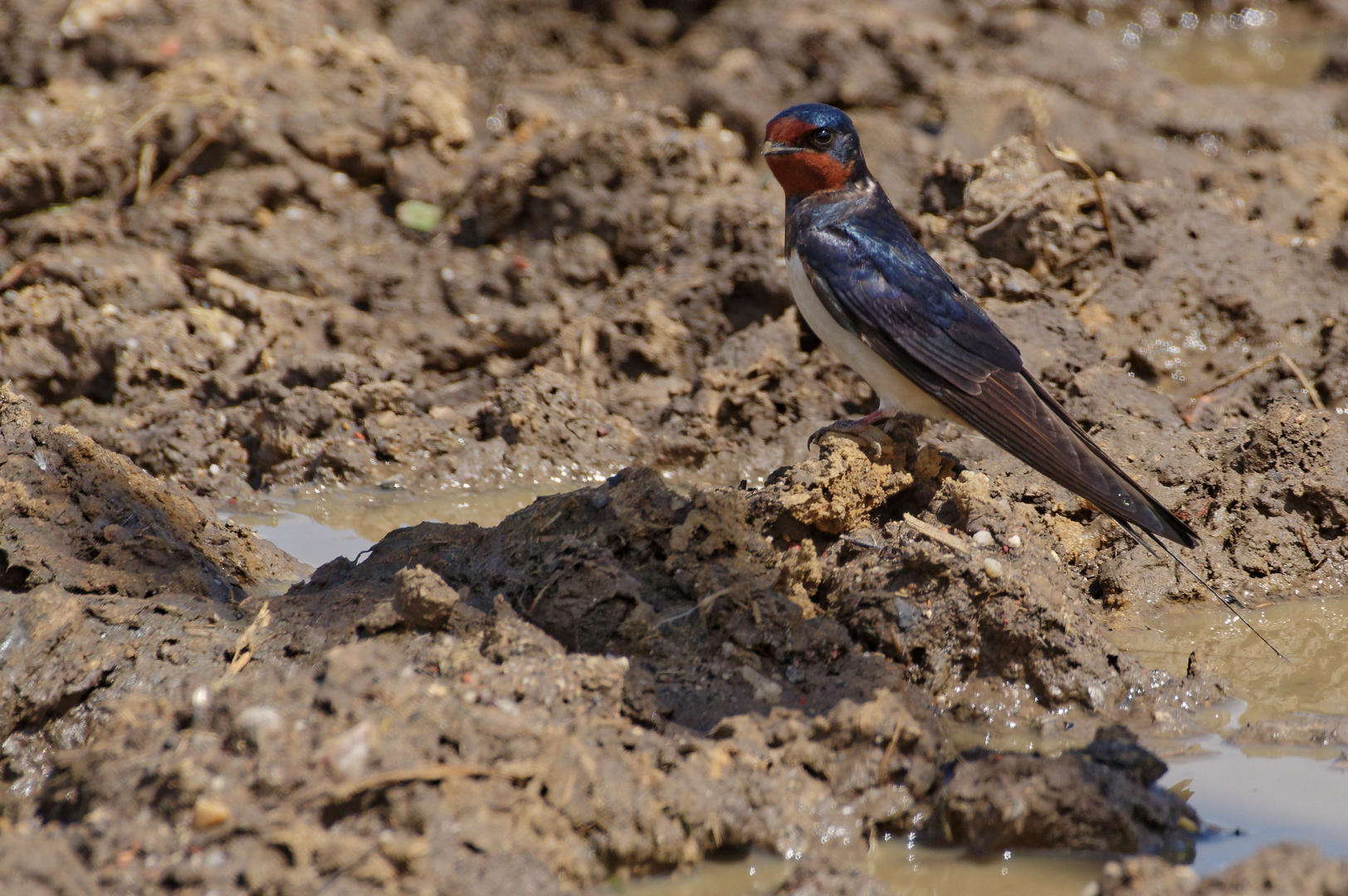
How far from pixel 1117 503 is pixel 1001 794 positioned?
1276 mm

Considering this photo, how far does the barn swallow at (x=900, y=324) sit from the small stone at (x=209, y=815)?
2.41 m

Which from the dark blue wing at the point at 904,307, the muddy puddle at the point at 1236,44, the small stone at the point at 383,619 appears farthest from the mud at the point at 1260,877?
the muddy puddle at the point at 1236,44

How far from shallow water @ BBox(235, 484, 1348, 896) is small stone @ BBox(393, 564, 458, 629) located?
87 centimetres

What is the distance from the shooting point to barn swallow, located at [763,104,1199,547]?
3.55m

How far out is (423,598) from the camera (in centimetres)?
278

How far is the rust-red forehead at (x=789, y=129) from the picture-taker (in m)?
4.34

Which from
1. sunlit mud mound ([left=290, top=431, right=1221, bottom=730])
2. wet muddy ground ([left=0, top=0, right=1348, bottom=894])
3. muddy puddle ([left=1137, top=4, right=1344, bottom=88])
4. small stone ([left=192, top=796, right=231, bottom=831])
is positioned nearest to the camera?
small stone ([left=192, top=796, right=231, bottom=831])

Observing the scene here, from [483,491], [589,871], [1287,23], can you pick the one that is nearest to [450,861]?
[589,871]

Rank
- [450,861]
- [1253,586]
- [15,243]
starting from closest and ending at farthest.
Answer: [450,861] → [1253,586] → [15,243]

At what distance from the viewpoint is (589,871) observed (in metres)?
2.29

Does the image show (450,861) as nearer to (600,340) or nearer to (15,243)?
(600,340)

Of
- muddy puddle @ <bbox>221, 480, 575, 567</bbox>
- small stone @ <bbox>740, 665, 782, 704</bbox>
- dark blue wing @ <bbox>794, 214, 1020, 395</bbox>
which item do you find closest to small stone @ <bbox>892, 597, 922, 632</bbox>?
small stone @ <bbox>740, 665, 782, 704</bbox>

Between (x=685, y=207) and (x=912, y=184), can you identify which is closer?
(x=685, y=207)

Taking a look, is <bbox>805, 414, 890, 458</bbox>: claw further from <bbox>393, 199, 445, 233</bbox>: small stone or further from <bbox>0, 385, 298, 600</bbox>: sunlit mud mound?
<bbox>393, 199, 445, 233</bbox>: small stone
